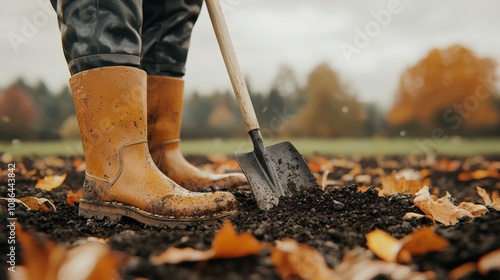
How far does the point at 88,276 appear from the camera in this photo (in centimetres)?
79

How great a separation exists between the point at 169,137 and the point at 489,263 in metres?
1.64

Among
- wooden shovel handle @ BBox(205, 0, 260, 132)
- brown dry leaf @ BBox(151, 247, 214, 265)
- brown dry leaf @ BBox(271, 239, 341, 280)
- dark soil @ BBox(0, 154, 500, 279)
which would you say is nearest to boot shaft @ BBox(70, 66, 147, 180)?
dark soil @ BBox(0, 154, 500, 279)

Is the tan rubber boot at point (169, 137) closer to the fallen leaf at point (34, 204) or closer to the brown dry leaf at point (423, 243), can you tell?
the fallen leaf at point (34, 204)

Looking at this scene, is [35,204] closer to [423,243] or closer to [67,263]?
[67,263]

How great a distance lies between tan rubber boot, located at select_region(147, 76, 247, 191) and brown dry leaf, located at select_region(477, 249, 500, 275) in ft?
4.44

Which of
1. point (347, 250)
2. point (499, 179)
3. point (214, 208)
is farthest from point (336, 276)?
point (499, 179)

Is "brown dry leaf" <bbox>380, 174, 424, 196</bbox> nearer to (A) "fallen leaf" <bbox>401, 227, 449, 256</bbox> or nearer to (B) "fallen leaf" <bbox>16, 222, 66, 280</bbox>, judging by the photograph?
(A) "fallen leaf" <bbox>401, 227, 449, 256</bbox>

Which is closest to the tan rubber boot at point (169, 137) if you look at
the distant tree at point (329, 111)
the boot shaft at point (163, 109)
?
the boot shaft at point (163, 109)

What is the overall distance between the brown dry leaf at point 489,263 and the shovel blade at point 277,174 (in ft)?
2.75

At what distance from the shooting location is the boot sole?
4.93ft

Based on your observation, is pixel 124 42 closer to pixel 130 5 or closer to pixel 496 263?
pixel 130 5

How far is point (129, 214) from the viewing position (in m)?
1.59

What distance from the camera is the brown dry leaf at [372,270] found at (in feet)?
2.85

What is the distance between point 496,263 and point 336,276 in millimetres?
319
